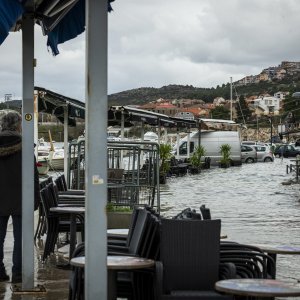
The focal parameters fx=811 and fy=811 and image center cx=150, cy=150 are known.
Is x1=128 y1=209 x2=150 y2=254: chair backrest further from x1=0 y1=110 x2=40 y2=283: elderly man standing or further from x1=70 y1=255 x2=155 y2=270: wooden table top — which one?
x1=0 y1=110 x2=40 y2=283: elderly man standing

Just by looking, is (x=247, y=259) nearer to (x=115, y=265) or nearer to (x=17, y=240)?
(x=115, y=265)

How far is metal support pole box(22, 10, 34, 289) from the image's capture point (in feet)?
26.1

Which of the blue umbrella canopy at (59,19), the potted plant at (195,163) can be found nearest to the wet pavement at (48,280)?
the blue umbrella canopy at (59,19)

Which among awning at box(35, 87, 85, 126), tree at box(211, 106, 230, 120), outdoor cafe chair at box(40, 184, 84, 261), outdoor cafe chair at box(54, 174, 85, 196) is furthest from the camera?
tree at box(211, 106, 230, 120)

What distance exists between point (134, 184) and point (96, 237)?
7.78 metres

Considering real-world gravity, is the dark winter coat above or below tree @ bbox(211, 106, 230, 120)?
below

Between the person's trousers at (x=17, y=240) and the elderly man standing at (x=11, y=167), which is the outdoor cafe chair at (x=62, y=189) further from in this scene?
the elderly man standing at (x=11, y=167)

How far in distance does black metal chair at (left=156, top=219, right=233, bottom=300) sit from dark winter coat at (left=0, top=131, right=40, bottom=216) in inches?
108

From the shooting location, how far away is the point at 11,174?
8484 millimetres

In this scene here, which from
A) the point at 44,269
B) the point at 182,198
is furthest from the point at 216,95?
the point at 44,269

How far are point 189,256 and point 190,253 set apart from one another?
24mm

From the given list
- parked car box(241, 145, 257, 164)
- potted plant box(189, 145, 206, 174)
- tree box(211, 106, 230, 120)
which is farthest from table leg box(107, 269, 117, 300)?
tree box(211, 106, 230, 120)

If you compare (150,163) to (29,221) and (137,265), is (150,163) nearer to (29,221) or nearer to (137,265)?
(29,221)

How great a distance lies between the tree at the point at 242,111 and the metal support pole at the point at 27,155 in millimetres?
149908
